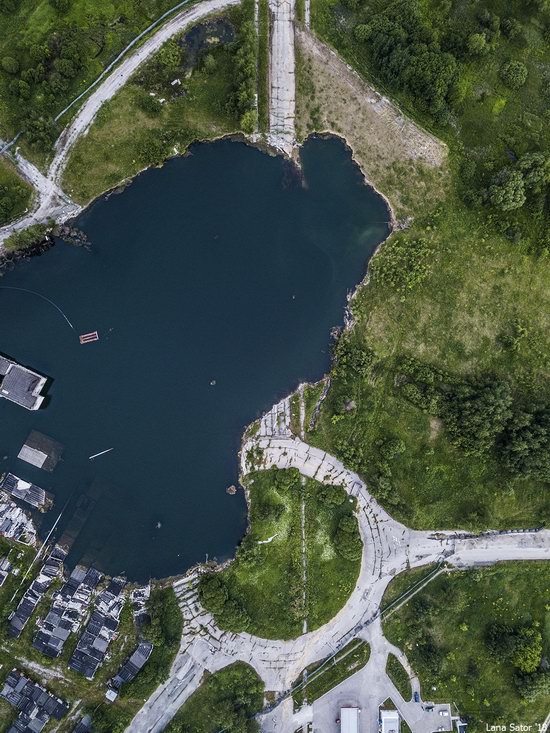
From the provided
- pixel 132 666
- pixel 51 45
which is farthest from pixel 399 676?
pixel 51 45

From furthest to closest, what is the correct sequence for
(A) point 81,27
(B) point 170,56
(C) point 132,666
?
(B) point 170,56 → (A) point 81,27 → (C) point 132,666

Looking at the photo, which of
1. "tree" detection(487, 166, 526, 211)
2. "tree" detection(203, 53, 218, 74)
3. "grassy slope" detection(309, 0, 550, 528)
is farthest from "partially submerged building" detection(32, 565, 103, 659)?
"tree" detection(487, 166, 526, 211)

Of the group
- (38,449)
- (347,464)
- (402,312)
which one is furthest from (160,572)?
(402,312)

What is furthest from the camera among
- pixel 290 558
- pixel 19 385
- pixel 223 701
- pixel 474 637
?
pixel 474 637

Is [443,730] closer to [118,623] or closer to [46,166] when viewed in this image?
[118,623]

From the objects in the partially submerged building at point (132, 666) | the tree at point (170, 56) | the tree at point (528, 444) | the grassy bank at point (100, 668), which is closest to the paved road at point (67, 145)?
the tree at point (170, 56)

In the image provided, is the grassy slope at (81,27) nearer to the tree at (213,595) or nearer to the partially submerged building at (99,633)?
the partially submerged building at (99,633)

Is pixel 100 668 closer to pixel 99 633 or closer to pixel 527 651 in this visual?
pixel 99 633

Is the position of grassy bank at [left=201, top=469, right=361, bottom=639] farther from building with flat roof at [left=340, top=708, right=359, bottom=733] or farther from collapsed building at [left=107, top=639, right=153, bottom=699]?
building with flat roof at [left=340, top=708, right=359, bottom=733]
